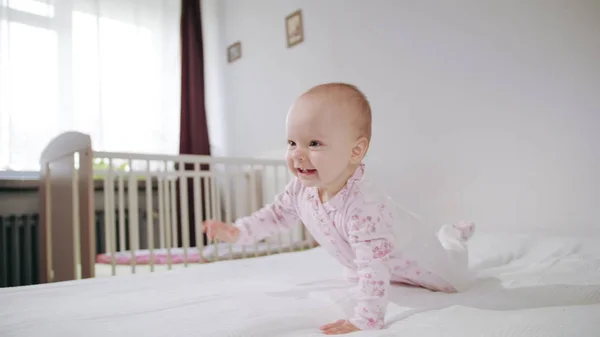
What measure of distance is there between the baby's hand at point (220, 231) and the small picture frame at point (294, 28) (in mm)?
2176

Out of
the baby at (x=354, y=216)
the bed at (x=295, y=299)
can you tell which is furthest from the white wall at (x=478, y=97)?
the baby at (x=354, y=216)

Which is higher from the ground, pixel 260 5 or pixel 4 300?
pixel 260 5

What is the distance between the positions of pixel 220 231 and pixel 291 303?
278 millimetres

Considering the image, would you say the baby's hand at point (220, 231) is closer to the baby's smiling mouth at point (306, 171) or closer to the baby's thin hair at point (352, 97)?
the baby's smiling mouth at point (306, 171)

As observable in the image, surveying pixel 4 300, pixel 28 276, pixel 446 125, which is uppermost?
pixel 446 125

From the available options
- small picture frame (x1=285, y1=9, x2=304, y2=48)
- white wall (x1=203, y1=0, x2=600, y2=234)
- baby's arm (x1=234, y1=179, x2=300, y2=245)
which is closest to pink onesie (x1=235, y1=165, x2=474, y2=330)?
baby's arm (x1=234, y1=179, x2=300, y2=245)

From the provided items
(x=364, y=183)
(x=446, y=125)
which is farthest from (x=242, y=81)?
(x=364, y=183)

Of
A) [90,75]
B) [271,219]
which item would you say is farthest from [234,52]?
[271,219]

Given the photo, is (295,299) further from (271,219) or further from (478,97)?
(478,97)

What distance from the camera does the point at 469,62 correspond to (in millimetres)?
1948

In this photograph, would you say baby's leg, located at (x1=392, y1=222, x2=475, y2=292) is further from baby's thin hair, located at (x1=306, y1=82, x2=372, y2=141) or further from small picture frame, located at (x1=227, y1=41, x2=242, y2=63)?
small picture frame, located at (x1=227, y1=41, x2=242, y2=63)

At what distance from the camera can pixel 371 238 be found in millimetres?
833

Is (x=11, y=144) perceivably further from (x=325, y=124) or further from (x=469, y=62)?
(x=469, y=62)

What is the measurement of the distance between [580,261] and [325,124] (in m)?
0.88
